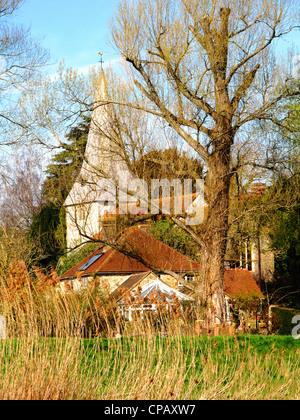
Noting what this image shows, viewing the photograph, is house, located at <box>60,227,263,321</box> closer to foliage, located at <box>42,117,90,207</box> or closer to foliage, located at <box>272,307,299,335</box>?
foliage, located at <box>272,307,299,335</box>

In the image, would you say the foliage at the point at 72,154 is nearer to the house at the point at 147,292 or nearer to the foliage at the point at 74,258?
the house at the point at 147,292

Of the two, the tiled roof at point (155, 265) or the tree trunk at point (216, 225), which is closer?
the tree trunk at point (216, 225)

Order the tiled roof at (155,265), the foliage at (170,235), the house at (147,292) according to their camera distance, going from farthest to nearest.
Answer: the foliage at (170,235)
the tiled roof at (155,265)
the house at (147,292)

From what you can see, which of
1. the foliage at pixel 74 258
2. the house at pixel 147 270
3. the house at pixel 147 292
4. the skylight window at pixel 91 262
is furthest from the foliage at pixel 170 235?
the foliage at pixel 74 258

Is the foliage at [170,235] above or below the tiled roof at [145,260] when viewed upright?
above

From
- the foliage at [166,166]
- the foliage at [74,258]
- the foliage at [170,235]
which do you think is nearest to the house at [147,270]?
the foliage at [170,235]

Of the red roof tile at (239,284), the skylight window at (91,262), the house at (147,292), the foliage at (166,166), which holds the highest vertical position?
the foliage at (166,166)

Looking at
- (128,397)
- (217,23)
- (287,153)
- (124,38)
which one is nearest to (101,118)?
(124,38)

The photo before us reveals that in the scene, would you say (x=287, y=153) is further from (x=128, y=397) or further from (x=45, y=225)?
(x=45, y=225)

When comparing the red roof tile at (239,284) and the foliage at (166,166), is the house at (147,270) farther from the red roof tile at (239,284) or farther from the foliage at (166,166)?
the foliage at (166,166)

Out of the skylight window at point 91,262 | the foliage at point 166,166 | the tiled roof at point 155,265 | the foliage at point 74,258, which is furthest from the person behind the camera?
the foliage at point 74,258

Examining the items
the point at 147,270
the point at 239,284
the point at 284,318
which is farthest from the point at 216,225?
the point at 284,318

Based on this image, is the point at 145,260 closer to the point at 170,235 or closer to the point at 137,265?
the point at 137,265

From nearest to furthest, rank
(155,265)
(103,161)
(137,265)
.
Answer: (103,161)
(155,265)
(137,265)
